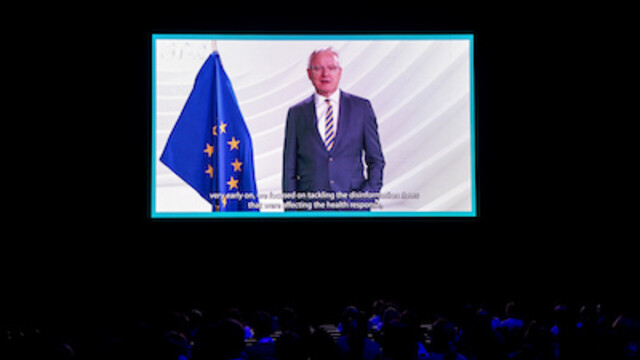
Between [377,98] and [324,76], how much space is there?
579mm

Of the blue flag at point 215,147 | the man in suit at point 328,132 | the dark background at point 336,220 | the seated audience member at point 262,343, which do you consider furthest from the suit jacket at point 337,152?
the seated audience member at point 262,343

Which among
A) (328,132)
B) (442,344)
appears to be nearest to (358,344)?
(442,344)

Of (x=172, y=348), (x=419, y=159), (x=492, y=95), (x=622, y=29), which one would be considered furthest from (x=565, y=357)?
(x=622, y=29)

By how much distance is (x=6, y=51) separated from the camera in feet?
25.0

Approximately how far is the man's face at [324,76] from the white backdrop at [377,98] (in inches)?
2.5

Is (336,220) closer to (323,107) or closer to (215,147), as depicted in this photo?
(323,107)

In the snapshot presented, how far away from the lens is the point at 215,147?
24.7 feet

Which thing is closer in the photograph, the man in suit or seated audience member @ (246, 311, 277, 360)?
seated audience member @ (246, 311, 277, 360)

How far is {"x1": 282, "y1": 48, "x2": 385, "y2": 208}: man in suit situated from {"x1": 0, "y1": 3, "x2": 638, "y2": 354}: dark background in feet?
1.82

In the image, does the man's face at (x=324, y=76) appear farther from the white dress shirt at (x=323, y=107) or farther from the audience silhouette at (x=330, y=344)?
the audience silhouette at (x=330, y=344)

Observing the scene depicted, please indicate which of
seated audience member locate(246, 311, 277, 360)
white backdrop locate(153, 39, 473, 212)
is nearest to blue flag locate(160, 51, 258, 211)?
white backdrop locate(153, 39, 473, 212)

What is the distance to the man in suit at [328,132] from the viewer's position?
7.39 m

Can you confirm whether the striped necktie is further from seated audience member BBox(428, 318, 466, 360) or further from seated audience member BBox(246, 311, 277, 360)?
seated audience member BBox(428, 318, 466, 360)

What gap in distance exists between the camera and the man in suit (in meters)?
7.39
